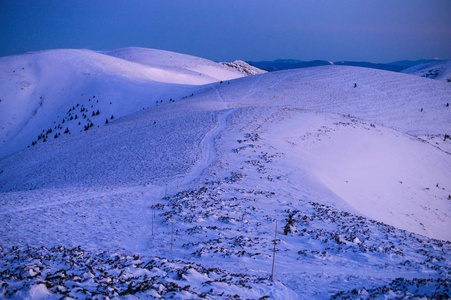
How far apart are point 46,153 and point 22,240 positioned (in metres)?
19.8

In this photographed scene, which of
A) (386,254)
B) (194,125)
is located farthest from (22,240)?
(194,125)

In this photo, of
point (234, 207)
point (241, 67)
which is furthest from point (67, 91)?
point (241, 67)

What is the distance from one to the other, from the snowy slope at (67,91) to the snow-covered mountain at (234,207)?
40.0 feet

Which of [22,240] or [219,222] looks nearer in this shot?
[22,240]

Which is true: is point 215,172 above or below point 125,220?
above

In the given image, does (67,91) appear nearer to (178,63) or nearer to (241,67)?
(178,63)

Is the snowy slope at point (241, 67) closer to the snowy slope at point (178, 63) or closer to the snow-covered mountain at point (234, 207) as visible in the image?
the snowy slope at point (178, 63)

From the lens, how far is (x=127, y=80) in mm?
53156

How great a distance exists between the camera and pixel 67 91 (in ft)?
160

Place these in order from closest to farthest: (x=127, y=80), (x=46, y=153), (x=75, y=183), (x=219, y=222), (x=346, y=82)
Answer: (x=219, y=222)
(x=75, y=183)
(x=46, y=153)
(x=346, y=82)
(x=127, y=80)

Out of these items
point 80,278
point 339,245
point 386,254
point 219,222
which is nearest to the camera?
point 80,278

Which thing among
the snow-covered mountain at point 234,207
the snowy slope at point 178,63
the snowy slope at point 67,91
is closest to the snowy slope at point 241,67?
the snowy slope at point 178,63

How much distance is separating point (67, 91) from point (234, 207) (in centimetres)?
4648

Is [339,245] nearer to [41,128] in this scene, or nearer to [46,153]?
[46,153]
